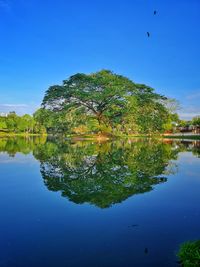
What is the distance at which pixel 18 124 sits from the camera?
370ft

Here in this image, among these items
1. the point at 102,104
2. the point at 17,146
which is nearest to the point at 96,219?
the point at 17,146

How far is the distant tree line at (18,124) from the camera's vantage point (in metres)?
112

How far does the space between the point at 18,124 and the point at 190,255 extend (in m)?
112

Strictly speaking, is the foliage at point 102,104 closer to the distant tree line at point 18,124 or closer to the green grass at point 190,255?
the green grass at point 190,255

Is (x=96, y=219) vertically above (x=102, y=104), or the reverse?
(x=102, y=104)

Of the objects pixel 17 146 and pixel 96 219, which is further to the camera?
pixel 17 146

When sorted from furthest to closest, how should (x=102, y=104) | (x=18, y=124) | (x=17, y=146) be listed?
(x=18, y=124) → (x=102, y=104) → (x=17, y=146)

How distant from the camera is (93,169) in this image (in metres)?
16.3

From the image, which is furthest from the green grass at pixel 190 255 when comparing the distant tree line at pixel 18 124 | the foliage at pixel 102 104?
the distant tree line at pixel 18 124

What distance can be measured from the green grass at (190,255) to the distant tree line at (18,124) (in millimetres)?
105976

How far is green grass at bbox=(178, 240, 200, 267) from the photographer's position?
5.20 metres

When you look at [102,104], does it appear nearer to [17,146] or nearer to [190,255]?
[17,146]

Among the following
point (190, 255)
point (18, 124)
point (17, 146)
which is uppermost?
point (18, 124)

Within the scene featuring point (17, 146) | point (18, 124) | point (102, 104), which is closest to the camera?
point (17, 146)
